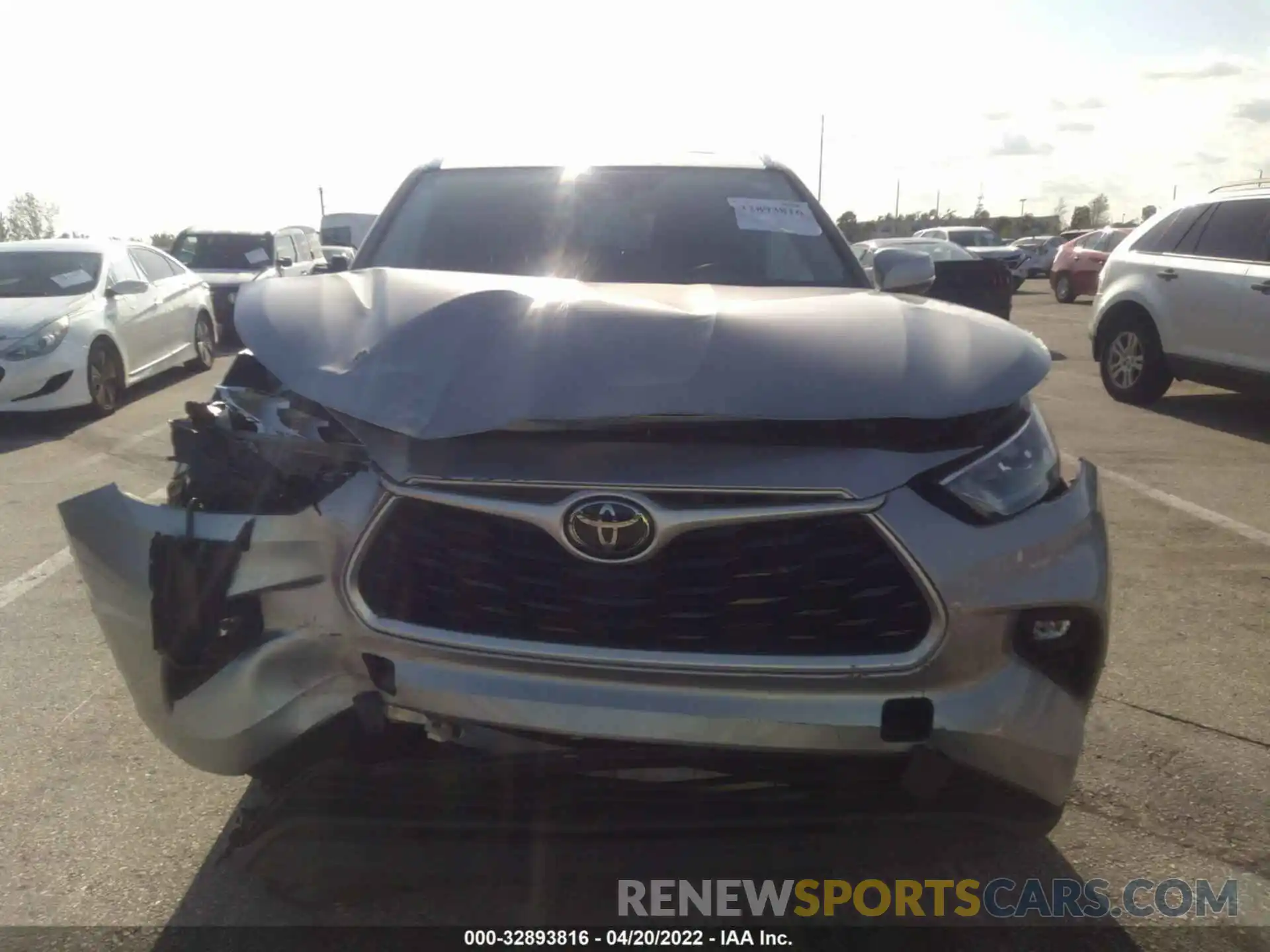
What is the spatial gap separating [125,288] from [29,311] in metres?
0.95

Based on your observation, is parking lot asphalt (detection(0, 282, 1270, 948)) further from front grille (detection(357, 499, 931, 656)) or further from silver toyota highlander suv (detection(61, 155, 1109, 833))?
front grille (detection(357, 499, 931, 656))

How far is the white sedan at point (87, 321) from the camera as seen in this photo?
321 inches

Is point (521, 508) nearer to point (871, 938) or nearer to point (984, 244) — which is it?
point (871, 938)

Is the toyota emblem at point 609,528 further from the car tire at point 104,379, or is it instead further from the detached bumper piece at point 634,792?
the car tire at point 104,379

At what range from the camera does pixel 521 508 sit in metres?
2.02

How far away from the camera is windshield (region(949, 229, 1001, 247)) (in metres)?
29.6

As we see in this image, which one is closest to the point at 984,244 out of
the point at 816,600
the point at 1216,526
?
the point at 1216,526

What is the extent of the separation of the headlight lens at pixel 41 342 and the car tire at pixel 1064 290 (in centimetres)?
1911

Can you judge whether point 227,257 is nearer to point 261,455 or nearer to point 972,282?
point 972,282

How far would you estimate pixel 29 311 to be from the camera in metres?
8.48

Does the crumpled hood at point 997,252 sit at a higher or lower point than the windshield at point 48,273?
lower

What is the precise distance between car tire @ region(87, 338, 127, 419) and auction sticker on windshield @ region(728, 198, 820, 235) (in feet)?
21.6

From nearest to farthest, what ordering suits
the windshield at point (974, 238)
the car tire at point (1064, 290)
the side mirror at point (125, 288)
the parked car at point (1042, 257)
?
1. the side mirror at point (125, 288)
2. the car tire at point (1064, 290)
3. the windshield at point (974, 238)
4. the parked car at point (1042, 257)

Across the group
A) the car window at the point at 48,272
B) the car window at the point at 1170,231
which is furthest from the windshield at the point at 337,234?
the car window at the point at 1170,231
